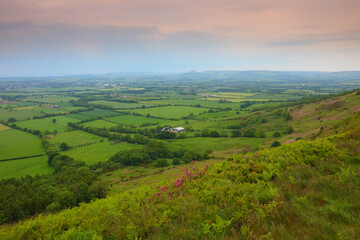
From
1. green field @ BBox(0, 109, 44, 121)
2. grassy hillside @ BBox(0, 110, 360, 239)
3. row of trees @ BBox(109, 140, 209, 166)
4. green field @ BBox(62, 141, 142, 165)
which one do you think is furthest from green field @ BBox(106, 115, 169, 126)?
grassy hillside @ BBox(0, 110, 360, 239)

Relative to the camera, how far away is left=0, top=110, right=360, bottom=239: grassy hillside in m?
6.38

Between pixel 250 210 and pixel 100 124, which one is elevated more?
pixel 250 210

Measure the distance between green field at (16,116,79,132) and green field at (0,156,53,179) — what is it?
38.2m

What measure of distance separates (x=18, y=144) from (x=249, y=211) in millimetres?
104046

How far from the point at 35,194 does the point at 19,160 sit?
151 ft

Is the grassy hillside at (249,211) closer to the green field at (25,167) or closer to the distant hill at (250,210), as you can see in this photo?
the distant hill at (250,210)

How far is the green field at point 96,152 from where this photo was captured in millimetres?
69375

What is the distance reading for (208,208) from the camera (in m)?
8.57

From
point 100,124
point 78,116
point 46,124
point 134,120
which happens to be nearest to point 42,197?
point 100,124

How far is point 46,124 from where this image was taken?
378 feet

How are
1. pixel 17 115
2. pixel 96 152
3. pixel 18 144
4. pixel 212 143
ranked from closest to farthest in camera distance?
pixel 96 152, pixel 212 143, pixel 18 144, pixel 17 115

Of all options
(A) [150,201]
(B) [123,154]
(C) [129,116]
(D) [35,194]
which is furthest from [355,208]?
(C) [129,116]

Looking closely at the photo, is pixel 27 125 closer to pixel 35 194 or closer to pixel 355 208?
pixel 35 194

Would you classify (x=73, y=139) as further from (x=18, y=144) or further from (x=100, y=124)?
(x=100, y=124)
